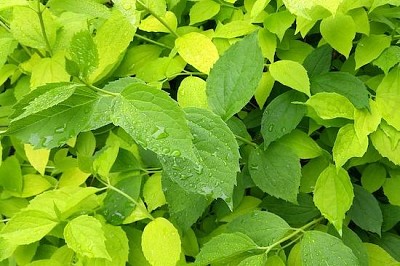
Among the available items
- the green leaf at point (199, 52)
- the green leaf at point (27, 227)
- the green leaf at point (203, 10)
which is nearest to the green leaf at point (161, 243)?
the green leaf at point (27, 227)

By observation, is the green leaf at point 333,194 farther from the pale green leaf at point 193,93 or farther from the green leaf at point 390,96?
the pale green leaf at point 193,93

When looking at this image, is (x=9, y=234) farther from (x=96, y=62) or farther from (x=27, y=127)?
(x=96, y=62)

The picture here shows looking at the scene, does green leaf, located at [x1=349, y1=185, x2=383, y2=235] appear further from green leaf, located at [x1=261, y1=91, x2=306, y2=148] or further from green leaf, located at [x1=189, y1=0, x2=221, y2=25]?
green leaf, located at [x1=189, y1=0, x2=221, y2=25]

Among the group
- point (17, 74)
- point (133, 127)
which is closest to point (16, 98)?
point (17, 74)

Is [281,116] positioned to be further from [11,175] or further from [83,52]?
[11,175]

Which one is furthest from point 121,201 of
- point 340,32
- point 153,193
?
point 340,32

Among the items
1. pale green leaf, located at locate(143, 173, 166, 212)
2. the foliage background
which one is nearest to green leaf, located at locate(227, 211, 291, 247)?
the foliage background
